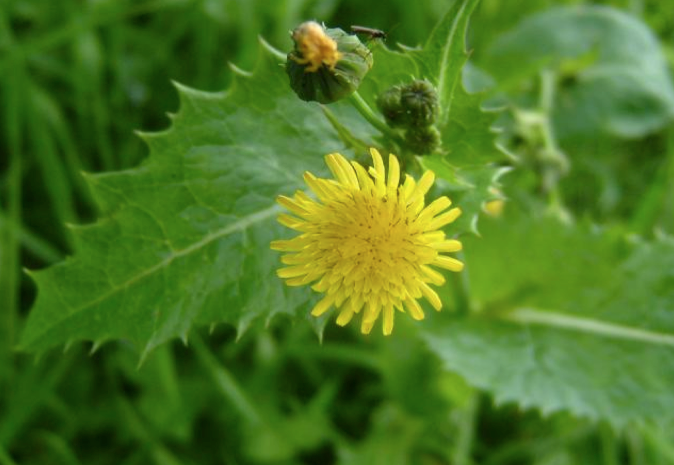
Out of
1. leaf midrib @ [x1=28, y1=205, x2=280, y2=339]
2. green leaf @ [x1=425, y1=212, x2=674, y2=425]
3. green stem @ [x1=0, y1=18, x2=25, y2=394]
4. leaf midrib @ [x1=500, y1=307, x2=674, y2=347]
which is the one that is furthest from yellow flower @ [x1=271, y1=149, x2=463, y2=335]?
green stem @ [x1=0, y1=18, x2=25, y2=394]

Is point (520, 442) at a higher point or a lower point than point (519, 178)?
lower

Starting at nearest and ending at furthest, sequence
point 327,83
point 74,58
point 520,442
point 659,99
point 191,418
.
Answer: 1. point 327,83
2. point 191,418
3. point 520,442
4. point 74,58
5. point 659,99

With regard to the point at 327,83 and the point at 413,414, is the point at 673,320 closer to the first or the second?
the point at 413,414

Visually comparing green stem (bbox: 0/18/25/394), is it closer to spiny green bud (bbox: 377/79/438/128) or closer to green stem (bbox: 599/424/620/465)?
spiny green bud (bbox: 377/79/438/128)

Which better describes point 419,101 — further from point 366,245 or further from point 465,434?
point 465,434

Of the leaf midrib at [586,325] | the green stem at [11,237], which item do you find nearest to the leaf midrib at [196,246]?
the green stem at [11,237]

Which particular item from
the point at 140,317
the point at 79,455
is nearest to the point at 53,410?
the point at 79,455

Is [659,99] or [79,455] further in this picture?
[659,99]
